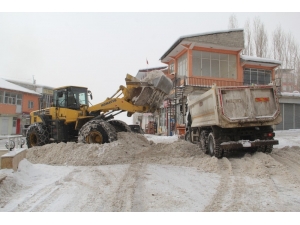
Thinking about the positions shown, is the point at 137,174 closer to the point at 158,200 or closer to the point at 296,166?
the point at 158,200

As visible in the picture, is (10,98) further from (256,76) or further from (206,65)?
(256,76)

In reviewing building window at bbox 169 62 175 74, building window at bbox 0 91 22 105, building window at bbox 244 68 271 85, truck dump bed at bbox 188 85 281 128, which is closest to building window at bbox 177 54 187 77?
building window at bbox 169 62 175 74

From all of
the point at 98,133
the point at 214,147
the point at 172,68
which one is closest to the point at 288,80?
the point at 172,68

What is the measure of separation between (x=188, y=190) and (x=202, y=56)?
63.9 ft

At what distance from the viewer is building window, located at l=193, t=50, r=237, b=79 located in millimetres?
22703

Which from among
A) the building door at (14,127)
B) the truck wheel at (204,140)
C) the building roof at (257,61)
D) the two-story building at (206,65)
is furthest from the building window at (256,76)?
the building door at (14,127)

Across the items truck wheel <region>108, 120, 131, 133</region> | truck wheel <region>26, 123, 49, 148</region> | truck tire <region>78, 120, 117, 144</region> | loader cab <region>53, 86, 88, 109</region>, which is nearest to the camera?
truck tire <region>78, 120, 117, 144</region>

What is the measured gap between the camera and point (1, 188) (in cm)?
461

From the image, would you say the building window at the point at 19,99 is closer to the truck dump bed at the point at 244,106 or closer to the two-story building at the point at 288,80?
the truck dump bed at the point at 244,106

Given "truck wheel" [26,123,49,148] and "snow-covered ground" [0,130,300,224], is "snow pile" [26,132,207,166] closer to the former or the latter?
"snow-covered ground" [0,130,300,224]

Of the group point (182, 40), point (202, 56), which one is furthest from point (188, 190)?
point (202, 56)

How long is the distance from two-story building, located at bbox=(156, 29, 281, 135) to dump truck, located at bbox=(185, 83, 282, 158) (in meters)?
12.6

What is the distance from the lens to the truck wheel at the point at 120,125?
10.9 meters

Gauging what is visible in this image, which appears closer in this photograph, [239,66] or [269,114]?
[269,114]
